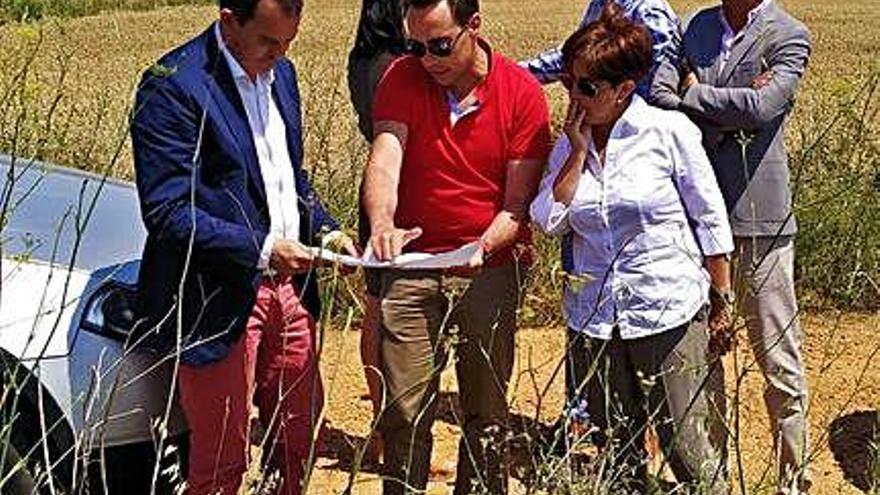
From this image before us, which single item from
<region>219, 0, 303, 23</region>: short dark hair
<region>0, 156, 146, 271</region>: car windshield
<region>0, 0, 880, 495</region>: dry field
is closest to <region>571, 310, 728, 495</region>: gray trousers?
<region>0, 0, 880, 495</region>: dry field

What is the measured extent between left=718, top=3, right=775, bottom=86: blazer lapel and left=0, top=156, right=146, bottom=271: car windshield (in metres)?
1.78

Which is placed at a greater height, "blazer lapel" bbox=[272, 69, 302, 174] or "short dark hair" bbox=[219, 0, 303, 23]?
"short dark hair" bbox=[219, 0, 303, 23]

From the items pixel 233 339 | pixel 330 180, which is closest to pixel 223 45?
pixel 233 339

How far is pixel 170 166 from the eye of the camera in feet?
12.3

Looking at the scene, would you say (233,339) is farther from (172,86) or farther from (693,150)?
(693,150)

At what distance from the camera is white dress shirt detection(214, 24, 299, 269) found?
393cm

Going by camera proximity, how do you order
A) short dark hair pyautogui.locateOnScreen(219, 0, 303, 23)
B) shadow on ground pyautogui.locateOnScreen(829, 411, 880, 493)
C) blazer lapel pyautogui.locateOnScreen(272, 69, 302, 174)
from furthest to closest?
shadow on ground pyautogui.locateOnScreen(829, 411, 880, 493)
blazer lapel pyautogui.locateOnScreen(272, 69, 302, 174)
short dark hair pyautogui.locateOnScreen(219, 0, 303, 23)

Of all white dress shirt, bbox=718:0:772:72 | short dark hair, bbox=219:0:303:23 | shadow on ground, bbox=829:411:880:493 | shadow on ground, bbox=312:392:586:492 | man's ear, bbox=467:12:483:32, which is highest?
short dark hair, bbox=219:0:303:23

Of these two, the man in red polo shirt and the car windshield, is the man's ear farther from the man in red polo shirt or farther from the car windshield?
the car windshield

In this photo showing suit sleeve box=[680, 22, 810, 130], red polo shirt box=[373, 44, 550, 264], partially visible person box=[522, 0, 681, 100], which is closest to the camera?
red polo shirt box=[373, 44, 550, 264]

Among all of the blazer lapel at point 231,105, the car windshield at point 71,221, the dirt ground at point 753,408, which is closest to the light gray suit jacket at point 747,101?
the dirt ground at point 753,408

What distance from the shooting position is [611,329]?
13.9 feet

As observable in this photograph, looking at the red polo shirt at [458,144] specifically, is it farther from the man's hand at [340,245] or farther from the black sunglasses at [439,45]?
the man's hand at [340,245]

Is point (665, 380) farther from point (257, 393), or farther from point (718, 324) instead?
point (257, 393)
